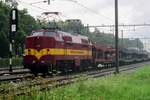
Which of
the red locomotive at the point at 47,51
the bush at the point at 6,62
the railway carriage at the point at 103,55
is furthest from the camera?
the bush at the point at 6,62

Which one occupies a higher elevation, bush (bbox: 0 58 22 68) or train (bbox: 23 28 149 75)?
train (bbox: 23 28 149 75)

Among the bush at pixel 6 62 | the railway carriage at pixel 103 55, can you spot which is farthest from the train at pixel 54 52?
the bush at pixel 6 62

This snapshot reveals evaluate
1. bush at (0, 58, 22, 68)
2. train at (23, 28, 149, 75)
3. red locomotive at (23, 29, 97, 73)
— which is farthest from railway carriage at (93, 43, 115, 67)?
bush at (0, 58, 22, 68)

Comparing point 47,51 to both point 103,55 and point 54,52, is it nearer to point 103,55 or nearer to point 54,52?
point 54,52

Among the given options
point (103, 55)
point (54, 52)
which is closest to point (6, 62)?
point (103, 55)

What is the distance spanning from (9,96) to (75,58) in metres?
24.6

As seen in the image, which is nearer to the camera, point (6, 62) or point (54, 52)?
point (54, 52)

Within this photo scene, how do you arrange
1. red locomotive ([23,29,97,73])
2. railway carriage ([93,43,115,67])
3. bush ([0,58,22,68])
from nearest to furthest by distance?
red locomotive ([23,29,97,73]) → railway carriage ([93,43,115,67]) → bush ([0,58,22,68])

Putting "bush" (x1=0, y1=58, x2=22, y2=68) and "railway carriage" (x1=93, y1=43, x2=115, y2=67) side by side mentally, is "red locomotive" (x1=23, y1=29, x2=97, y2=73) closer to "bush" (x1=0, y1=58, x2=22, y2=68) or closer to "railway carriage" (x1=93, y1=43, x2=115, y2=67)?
"railway carriage" (x1=93, y1=43, x2=115, y2=67)

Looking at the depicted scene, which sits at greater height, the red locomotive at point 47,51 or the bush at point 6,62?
the red locomotive at point 47,51

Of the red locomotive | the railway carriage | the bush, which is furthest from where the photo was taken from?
the bush

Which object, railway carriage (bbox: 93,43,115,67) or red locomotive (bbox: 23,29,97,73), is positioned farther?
railway carriage (bbox: 93,43,115,67)

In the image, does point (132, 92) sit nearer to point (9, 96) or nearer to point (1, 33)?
point (9, 96)

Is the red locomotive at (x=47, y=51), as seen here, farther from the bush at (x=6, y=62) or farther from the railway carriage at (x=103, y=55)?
the bush at (x=6, y=62)
